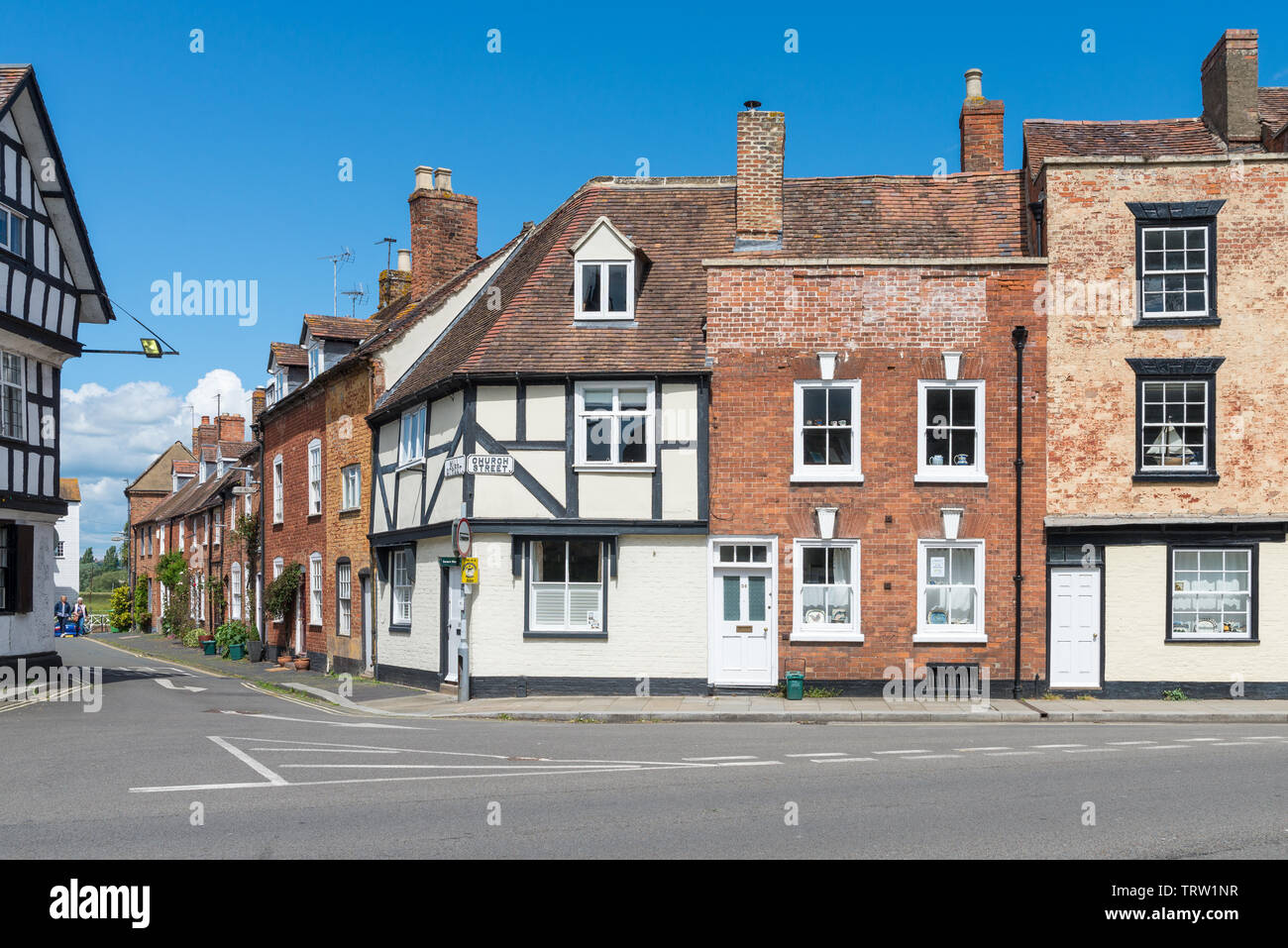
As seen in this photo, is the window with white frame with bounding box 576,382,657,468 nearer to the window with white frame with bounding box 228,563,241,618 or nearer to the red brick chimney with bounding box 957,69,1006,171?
the red brick chimney with bounding box 957,69,1006,171

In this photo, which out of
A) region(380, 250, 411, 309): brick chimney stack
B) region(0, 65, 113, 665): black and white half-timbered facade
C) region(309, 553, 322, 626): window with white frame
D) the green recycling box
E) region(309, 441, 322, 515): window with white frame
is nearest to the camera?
the green recycling box

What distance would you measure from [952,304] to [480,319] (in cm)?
979

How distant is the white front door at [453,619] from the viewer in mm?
23500

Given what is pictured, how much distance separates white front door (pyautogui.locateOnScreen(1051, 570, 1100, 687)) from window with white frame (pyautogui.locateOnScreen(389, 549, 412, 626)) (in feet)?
43.6

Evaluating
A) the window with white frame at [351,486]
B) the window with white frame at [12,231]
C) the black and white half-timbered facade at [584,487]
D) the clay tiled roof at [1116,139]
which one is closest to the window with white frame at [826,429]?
the black and white half-timbered facade at [584,487]

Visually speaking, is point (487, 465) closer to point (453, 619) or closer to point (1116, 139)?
point (453, 619)

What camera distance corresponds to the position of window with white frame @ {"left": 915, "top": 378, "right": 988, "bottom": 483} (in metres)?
22.0

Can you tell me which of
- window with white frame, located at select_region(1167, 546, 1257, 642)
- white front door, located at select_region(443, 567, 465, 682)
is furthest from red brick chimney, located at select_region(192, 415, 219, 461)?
window with white frame, located at select_region(1167, 546, 1257, 642)

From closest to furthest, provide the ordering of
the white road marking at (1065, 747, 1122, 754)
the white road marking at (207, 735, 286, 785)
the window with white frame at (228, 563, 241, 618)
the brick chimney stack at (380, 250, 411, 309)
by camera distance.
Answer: the white road marking at (207, 735, 286, 785) → the white road marking at (1065, 747, 1122, 754) → the brick chimney stack at (380, 250, 411, 309) → the window with white frame at (228, 563, 241, 618)

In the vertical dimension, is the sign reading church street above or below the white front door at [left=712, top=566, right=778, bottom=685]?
above

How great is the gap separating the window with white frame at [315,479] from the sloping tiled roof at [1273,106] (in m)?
23.8

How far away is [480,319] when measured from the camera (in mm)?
25391

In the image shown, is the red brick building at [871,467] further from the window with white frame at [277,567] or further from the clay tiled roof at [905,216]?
the window with white frame at [277,567]
